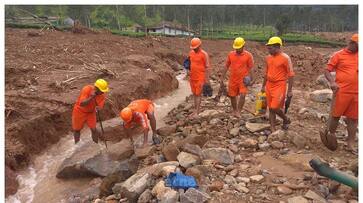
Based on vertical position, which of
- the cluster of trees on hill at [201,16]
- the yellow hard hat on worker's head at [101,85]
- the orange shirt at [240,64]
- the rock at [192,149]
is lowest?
the rock at [192,149]

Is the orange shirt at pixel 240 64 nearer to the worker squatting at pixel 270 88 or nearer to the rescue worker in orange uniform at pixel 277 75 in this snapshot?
the worker squatting at pixel 270 88

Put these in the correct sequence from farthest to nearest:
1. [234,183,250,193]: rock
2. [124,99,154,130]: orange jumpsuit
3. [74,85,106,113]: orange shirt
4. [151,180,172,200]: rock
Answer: [74,85,106,113]: orange shirt
[124,99,154,130]: orange jumpsuit
[234,183,250,193]: rock
[151,180,172,200]: rock

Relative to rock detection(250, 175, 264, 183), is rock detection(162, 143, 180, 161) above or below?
above

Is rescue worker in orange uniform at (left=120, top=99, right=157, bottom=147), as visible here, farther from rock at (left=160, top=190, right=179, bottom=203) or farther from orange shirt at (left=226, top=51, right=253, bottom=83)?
rock at (left=160, top=190, right=179, bottom=203)

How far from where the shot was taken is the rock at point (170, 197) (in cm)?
423

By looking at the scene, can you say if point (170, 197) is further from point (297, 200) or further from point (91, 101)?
point (91, 101)

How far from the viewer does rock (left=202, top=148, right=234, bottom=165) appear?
17.6 ft

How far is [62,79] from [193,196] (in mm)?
6949

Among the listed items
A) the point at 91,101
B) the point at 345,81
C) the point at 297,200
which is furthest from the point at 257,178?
the point at 91,101

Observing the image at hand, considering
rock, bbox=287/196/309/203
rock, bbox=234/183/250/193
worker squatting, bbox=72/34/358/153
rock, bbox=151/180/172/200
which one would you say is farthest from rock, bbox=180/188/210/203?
worker squatting, bbox=72/34/358/153

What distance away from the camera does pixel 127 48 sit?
17656 mm

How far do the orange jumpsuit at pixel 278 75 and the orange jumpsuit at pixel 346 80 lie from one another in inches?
31.3

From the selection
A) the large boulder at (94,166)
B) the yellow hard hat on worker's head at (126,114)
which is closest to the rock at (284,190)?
the large boulder at (94,166)

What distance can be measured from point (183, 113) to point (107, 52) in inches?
299
